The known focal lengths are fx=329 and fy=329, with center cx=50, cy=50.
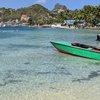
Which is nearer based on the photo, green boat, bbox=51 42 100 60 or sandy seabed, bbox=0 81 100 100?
→ sandy seabed, bbox=0 81 100 100

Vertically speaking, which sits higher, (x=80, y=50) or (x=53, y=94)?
(x=80, y=50)

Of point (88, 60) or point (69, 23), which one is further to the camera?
point (69, 23)

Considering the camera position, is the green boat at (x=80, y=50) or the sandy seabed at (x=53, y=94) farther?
the green boat at (x=80, y=50)

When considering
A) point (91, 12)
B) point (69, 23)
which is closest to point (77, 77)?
point (91, 12)

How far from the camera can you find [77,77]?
60.3 feet

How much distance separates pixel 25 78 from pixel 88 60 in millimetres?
8845

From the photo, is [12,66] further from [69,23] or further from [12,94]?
[69,23]

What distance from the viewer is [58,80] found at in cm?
1742

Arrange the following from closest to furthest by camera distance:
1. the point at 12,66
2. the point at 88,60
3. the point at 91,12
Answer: the point at 12,66, the point at 88,60, the point at 91,12

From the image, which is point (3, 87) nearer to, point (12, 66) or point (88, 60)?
point (12, 66)

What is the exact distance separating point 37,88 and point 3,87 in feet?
5.35

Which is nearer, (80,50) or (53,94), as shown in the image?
(53,94)

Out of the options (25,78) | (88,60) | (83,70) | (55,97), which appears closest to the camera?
(55,97)

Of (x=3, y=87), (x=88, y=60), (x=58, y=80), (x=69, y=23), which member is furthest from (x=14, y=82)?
(x=69, y=23)
